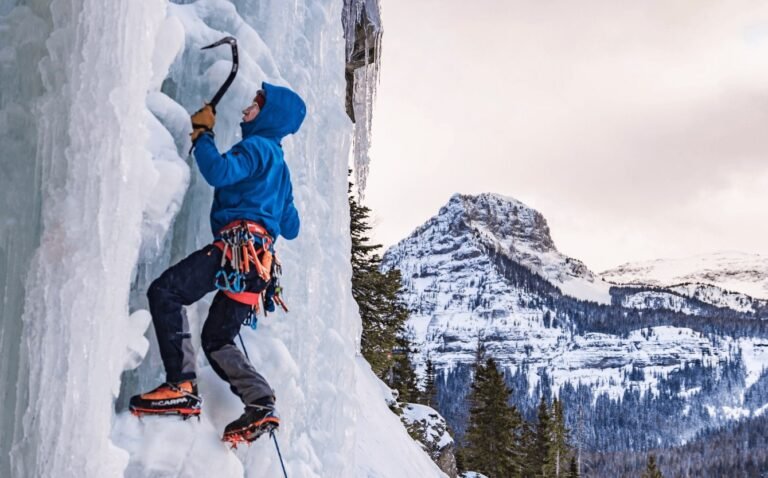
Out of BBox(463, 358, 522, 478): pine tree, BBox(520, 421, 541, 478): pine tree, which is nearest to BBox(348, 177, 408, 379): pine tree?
BBox(463, 358, 522, 478): pine tree

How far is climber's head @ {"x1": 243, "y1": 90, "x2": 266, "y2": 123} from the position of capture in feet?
12.9

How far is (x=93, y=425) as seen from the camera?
108 inches

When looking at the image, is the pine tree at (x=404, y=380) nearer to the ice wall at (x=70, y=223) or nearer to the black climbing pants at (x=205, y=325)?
the black climbing pants at (x=205, y=325)

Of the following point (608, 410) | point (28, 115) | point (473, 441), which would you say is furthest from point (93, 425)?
point (608, 410)

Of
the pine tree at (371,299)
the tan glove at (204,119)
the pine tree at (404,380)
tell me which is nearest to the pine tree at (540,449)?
the pine tree at (404,380)

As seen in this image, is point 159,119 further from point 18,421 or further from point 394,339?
point 394,339

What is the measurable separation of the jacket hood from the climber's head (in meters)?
0.02

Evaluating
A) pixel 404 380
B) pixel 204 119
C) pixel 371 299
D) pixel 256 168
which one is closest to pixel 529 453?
pixel 404 380

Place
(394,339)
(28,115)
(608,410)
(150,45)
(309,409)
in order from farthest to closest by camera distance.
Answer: (608,410) < (394,339) < (309,409) < (150,45) < (28,115)

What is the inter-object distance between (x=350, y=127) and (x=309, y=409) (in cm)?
252

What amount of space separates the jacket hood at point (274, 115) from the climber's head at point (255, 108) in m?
0.02

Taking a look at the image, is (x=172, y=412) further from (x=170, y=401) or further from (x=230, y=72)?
(x=230, y=72)

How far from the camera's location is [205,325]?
3635 millimetres

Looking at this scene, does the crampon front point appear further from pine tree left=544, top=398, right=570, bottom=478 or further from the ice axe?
pine tree left=544, top=398, right=570, bottom=478
